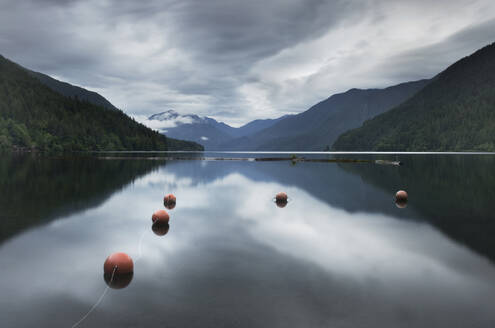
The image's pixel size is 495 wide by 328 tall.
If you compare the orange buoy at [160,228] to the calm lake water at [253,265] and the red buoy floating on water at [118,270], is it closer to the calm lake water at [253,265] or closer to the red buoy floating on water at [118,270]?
the calm lake water at [253,265]

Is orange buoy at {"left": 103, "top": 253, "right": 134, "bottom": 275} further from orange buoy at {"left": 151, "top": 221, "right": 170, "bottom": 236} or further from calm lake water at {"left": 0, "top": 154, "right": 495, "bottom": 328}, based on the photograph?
orange buoy at {"left": 151, "top": 221, "right": 170, "bottom": 236}

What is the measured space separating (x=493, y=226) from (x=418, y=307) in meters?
17.9

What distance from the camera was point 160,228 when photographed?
25.9 metres

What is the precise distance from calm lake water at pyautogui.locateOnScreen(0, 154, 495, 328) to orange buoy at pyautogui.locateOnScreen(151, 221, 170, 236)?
0.51 m

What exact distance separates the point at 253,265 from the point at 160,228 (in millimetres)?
11163

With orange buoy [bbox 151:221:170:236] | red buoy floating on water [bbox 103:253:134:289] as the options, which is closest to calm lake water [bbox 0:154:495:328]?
red buoy floating on water [bbox 103:253:134:289]

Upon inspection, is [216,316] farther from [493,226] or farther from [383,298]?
[493,226]

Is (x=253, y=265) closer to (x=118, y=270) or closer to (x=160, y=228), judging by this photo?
(x=118, y=270)

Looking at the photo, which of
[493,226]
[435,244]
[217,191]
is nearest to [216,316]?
[435,244]

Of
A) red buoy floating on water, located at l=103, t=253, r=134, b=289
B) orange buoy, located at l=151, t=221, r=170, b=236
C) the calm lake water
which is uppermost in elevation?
red buoy floating on water, located at l=103, t=253, r=134, b=289

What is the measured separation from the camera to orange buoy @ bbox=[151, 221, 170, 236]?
24.4 m

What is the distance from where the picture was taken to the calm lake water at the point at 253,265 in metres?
12.0

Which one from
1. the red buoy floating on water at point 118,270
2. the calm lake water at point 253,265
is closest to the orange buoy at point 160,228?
the calm lake water at point 253,265

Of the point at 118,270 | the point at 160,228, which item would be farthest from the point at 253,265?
the point at 160,228
